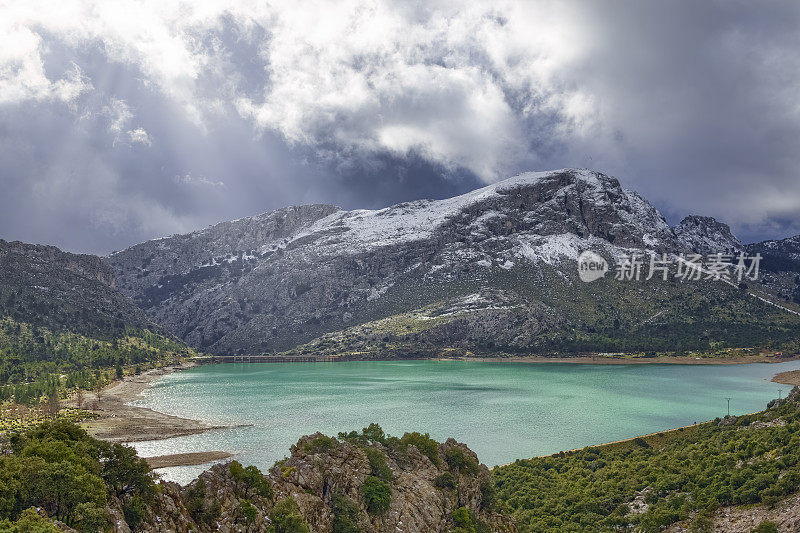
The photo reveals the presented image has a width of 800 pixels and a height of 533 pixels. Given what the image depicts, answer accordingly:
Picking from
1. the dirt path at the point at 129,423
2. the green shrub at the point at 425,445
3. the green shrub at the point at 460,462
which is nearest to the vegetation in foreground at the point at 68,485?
the green shrub at the point at 425,445

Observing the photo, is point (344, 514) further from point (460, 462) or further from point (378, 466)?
point (460, 462)

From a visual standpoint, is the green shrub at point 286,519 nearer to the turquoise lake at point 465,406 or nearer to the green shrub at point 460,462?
the green shrub at point 460,462

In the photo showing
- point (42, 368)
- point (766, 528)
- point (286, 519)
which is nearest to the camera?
point (286, 519)

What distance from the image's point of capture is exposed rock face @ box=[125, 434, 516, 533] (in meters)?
25.1

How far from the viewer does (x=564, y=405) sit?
12156 cm

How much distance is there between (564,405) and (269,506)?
106 meters

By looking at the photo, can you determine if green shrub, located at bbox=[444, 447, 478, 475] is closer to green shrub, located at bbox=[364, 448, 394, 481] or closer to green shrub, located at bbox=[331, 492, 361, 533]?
green shrub, located at bbox=[364, 448, 394, 481]

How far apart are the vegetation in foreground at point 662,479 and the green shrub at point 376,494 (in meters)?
17.4

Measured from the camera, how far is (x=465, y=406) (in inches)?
4692

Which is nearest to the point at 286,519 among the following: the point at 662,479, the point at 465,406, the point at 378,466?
the point at 378,466

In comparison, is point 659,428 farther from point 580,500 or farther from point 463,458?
point 463,458

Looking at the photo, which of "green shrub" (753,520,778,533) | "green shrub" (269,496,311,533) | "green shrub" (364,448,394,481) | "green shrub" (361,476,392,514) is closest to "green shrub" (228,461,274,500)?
"green shrub" (269,496,311,533)

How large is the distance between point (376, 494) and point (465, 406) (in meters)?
90.3

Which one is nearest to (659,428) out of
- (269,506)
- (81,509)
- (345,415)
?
(345,415)
